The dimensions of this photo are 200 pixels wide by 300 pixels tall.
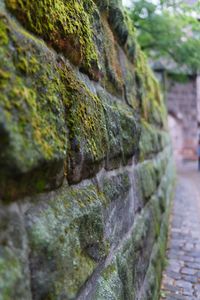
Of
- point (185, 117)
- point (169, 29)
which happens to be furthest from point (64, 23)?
point (185, 117)

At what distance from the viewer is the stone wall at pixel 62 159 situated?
62 centimetres

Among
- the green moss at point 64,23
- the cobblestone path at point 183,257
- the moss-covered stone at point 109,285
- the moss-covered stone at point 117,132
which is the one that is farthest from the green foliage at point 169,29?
the moss-covered stone at point 109,285

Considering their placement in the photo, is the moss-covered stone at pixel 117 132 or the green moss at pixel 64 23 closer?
the green moss at pixel 64 23

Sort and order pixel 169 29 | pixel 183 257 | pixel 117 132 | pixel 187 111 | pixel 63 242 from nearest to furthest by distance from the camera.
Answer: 1. pixel 63 242
2. pixel 117 132
3. pixel 183 257
4. pixel 169 29
5. pixel 187 111

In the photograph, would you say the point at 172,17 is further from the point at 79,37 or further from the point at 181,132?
the point at 181,132

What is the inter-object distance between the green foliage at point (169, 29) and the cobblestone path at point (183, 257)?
2632 millimetres

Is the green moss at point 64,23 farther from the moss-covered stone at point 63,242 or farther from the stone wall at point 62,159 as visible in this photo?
the moss-covered stone at point 63,242

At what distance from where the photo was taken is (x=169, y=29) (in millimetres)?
5535

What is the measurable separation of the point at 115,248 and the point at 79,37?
2.48 feet

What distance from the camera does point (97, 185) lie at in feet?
3.71

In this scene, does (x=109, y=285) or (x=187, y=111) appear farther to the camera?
(x=187, y=111)

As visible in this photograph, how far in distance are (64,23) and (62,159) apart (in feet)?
1.33

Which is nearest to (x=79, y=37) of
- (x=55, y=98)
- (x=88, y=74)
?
(x=88, y=74)

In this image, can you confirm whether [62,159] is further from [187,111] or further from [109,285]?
[187,111]
